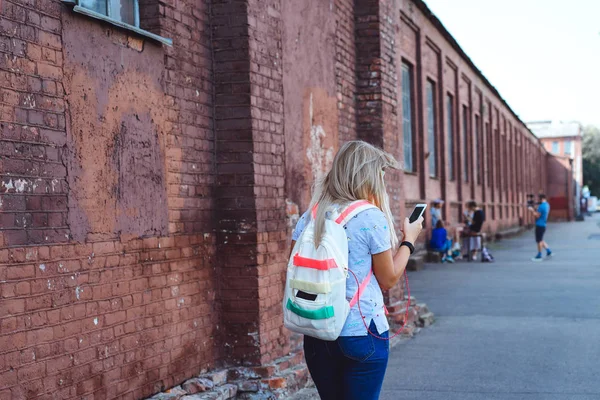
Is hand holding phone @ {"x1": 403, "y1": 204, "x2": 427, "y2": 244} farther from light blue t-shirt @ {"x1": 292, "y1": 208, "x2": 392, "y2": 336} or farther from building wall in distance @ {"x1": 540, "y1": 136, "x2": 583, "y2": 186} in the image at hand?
building wall in distance @ {"x1": 540, "y1": 136, "x2": 583, "y2": 186}

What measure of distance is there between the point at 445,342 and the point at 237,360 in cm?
340

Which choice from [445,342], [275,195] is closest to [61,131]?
[275,195]

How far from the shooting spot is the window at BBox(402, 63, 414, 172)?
66.5ft

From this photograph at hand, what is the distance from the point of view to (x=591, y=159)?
297ft

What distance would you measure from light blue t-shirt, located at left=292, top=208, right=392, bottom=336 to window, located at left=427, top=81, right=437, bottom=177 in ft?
63.7

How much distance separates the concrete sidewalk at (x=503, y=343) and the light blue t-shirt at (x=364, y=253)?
309 cm

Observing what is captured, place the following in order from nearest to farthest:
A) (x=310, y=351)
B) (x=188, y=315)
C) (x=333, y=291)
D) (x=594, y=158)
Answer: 1. (x=333, y=291)
2. (x=310, y=351)
3. (x=188, y=315)
4. (x=594, y=158)

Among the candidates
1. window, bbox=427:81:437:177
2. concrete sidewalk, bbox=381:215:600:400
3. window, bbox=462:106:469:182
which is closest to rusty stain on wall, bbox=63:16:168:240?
concrete sidewalk, bbox=381:215:600:400

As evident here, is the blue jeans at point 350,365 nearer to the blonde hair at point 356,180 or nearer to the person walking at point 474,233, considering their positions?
the blonde hair at point 356,180

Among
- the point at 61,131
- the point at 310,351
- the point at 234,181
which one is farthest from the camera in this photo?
the point at 234,181

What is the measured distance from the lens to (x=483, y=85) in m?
33.1

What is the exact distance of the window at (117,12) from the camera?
4.75m

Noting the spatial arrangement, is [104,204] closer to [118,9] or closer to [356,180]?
[118,9]

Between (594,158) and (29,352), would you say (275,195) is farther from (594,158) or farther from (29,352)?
(594,158)
